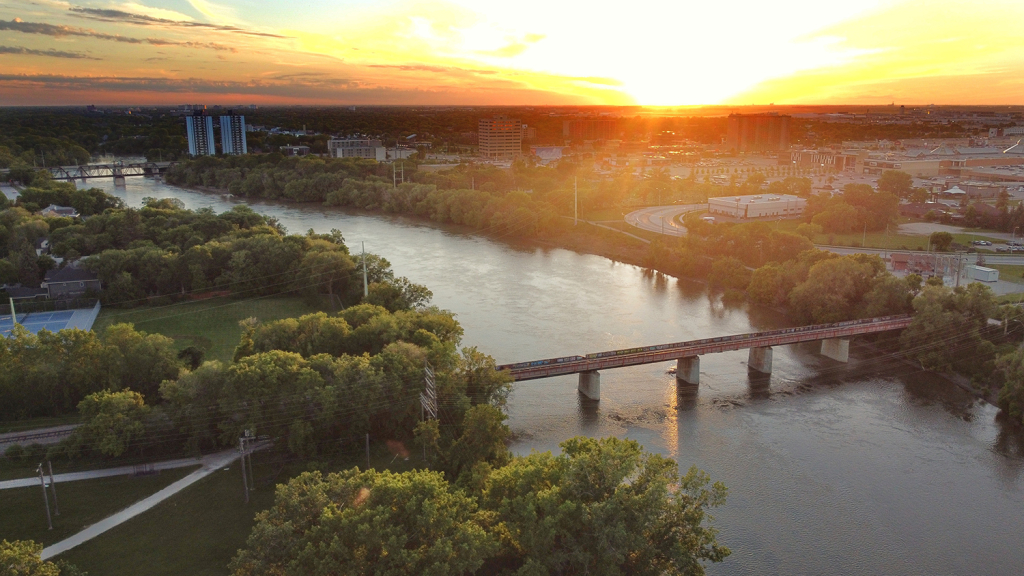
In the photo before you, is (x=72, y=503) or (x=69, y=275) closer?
(x=72, y=503)

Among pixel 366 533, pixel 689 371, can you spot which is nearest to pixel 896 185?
pixel 689 371

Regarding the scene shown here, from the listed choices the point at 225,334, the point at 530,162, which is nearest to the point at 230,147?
the point at 530,162

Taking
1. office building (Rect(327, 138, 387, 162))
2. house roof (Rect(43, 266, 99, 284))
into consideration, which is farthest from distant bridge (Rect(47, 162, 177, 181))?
house roof (Rect(43, 266, 99, 284))

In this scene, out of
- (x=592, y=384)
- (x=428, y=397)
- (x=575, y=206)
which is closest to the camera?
(x=428, y=397)

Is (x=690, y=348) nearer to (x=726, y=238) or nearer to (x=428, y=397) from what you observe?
(x=428, y=397)

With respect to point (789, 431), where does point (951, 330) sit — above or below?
above

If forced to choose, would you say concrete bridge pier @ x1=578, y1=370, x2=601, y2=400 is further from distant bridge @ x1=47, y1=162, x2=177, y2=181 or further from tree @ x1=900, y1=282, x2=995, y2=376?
distant bridge @ x1=47, y1=162, x2=177, y2=181

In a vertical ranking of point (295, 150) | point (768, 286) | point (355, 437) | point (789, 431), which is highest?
point (295, 150)

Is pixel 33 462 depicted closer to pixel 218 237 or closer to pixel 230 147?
pixel 218 237

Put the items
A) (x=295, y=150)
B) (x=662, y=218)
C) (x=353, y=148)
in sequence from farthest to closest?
1. (x=353, y=148)
2. (x=295, y=150)
3. (x=662, y=218)
